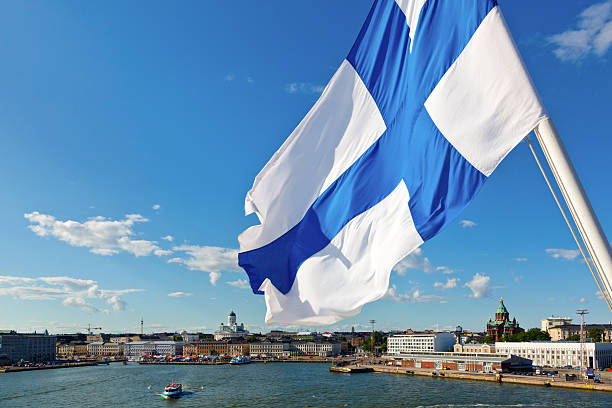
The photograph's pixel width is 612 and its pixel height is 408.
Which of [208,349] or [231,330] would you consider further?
[231,330]

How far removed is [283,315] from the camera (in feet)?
8.78

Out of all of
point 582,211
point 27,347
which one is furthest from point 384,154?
point 27,347

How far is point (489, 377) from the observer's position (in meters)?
32.8

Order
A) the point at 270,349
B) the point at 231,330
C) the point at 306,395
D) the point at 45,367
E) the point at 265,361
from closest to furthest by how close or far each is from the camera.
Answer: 1. the point at 306,395
2. the point at 45,367
3. the point at 265,361
4. the point at 270,349
5. the point at 231,330

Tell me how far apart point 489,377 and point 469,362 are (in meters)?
4.20

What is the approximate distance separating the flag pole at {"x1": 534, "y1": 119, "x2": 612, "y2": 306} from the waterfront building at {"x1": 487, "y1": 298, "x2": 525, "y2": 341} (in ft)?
211

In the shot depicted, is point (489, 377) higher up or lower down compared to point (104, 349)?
higher up

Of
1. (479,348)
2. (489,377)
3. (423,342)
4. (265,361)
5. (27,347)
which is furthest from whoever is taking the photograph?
(27,347)

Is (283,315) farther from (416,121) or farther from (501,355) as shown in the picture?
(501,355)

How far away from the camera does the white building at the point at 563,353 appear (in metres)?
37.4

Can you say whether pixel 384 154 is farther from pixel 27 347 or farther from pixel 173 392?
pixel 27 347

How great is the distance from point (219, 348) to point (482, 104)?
7941 cm

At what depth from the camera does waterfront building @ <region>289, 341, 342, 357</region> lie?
74.1 meters

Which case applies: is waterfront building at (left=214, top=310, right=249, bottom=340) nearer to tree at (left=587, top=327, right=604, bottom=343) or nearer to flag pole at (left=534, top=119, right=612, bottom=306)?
tree at (left=587, top=327, right=604, bottom=343)
